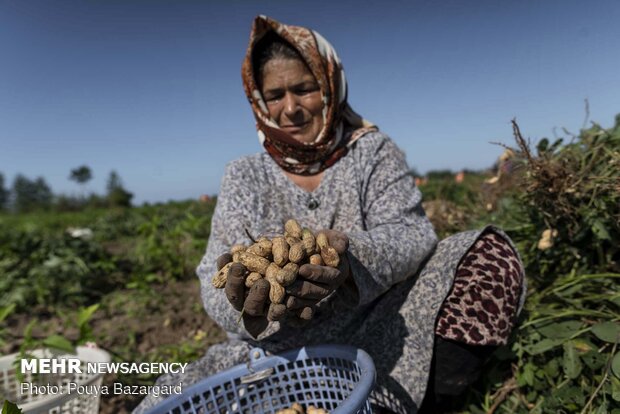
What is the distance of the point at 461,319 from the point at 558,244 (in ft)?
2.02

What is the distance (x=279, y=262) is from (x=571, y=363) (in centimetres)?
95

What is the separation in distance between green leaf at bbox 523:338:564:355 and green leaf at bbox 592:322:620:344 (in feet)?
0.33

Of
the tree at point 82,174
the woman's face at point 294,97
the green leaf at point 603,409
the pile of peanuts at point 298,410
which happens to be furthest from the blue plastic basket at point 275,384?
the tree at point 82,174

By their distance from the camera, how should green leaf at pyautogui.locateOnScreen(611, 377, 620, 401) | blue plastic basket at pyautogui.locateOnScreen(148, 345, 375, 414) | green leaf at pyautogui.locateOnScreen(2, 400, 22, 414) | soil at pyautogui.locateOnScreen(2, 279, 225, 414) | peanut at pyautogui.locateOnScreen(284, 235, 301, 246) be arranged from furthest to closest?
soil at pyautogui.locateOnScreen(2, 279, 225, 414), blue plastic basket at pyautogui.locateOnScreen(148, 345, 375, 414), green leaf at pyautogui.locateOnScreen(611, 377, 620, 401), peanut at pyautogui.locateOnScreen(284, 235, 301, 246), green leaf at pyautogui.locateOnScreen(2, 400, 22, 414)

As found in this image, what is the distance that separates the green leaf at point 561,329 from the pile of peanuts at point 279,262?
831mm

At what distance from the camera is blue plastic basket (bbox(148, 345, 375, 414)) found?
121cm

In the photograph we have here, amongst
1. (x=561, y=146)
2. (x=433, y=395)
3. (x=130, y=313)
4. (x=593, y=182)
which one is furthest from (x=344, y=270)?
(x=130, y=313)

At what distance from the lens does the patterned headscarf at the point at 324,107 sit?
1.51m

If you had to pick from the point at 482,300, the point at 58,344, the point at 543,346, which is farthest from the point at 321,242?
the point at 58,344

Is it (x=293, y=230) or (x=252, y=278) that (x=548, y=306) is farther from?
(x=252, y=278)

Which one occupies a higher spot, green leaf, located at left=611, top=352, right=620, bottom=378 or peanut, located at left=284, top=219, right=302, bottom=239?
peanut, located at left=284, top=219, right=302, bottom=239

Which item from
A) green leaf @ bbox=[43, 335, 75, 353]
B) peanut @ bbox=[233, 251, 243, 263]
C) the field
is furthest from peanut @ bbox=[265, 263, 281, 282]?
green leaf @ bbox=[43, 335, 75, 353]

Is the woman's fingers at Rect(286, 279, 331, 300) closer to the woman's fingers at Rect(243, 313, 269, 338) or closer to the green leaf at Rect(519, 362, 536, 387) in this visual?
the woman's fingers at Rect(243, 313, 269, 338)

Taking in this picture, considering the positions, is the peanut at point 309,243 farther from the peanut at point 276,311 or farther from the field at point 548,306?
the field at point 548,306
